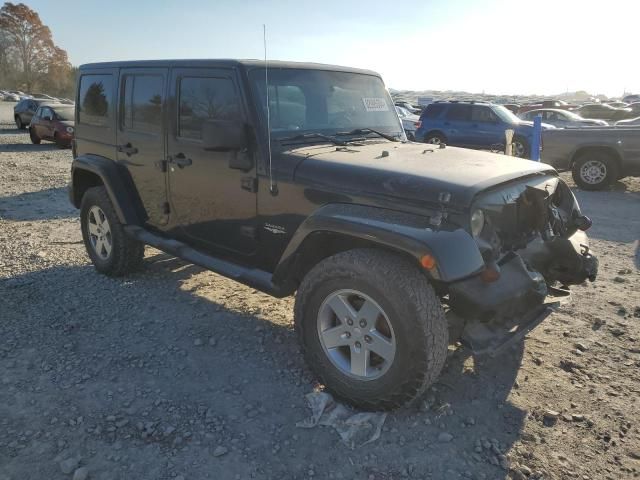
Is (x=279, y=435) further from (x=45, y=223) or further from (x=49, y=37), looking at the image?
(x=49, y=37)

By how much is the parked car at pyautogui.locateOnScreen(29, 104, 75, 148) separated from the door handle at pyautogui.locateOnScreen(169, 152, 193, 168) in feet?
45.3

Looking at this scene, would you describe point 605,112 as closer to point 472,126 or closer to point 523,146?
point 523,146

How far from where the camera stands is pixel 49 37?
215ft

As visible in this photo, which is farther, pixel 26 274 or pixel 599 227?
pixel 599 227

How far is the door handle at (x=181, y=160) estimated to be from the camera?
4055mm

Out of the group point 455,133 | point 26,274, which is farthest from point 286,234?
point 455,133

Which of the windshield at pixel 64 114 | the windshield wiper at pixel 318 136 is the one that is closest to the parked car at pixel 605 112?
the windshield at pixel 64 114

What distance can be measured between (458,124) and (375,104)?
11.0 meters

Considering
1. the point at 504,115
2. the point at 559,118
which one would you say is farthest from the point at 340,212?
the point at 559,118

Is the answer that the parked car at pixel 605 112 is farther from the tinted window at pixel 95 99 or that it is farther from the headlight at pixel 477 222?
the headlight at pixel 477 222

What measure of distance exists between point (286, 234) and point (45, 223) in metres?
5.28

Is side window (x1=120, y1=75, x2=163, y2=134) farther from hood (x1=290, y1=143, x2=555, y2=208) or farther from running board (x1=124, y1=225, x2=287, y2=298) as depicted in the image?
hood (x1=290, y1=143, x2=555, y2=208)

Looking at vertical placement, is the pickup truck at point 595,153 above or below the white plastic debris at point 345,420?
above

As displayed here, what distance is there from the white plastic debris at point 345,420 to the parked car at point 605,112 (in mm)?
25188
